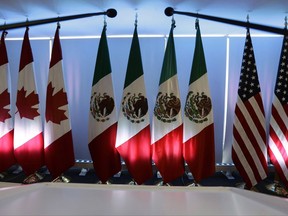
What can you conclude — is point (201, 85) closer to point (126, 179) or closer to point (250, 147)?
point (250, 147)

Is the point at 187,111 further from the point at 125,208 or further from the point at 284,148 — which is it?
the point at 125,208

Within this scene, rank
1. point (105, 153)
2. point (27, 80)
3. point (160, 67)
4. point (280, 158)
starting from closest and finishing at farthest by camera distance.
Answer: point (280, 158), point (105, 153), point (27, 80), point (160, 67)

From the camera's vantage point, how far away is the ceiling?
8.14 feet

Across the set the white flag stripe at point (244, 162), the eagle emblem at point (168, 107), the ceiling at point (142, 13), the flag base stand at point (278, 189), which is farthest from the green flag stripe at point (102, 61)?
the flag base stand at point (278, 189)

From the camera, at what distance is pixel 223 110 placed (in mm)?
3258

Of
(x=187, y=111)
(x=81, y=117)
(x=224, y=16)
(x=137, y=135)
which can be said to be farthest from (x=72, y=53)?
(x=224, y=16)

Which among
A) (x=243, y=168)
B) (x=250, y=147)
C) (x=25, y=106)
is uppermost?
(x=25, y=106)

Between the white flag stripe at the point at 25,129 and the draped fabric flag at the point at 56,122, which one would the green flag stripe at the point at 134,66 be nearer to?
the draped fabric flag at the point at 56,122

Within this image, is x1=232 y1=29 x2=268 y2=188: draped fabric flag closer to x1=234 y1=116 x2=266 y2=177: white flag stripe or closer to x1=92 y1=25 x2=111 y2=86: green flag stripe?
x1=234 y1=116 x2=266 y2=177: white flag stripe

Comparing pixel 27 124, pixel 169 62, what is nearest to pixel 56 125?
pixel 27 124

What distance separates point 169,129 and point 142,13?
1.26 metres

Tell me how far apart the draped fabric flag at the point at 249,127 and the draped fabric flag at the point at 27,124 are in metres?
2.17

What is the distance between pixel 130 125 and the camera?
270cm

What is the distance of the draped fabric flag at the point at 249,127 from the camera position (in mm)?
2633
